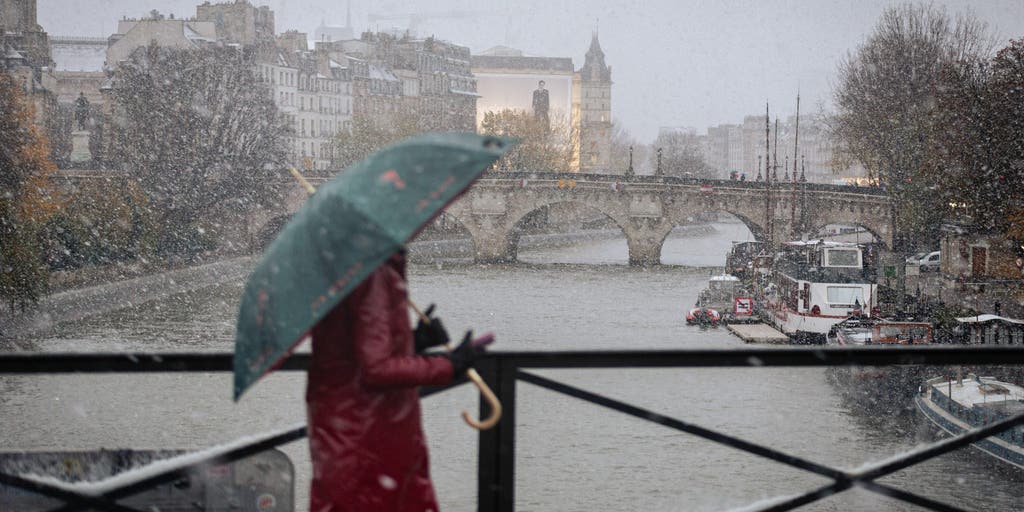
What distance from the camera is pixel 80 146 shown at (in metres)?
49.0

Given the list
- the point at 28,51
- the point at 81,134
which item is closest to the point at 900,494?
the point at 81,134

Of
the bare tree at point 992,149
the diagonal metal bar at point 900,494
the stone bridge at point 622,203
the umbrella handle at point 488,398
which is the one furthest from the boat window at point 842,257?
the umbrella handle at point 488,398

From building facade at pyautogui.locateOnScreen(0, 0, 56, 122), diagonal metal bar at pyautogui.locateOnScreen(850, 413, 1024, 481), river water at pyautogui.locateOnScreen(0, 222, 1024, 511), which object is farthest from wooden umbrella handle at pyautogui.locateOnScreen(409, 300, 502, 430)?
building facade at pyautogui.locateOnScreen(0, 0, 56, 122)

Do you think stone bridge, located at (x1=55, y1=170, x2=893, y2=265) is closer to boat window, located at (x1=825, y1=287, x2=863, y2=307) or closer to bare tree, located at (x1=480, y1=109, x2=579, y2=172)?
bare tree, located at (x1=480, y1=109, x2=579, y2=172)

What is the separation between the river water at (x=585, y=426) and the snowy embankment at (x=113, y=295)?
17.4 inches

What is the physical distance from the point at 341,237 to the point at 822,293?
2637 centimetres

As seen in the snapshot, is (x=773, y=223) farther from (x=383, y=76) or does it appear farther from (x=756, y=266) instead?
(x=383, y=76)

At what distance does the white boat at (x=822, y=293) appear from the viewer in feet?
88.4

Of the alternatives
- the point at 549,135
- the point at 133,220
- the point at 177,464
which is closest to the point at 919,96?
the point at 133,220

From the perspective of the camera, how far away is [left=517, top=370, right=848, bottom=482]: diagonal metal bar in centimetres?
259

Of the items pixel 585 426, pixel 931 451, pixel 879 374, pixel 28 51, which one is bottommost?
pixel 585 426

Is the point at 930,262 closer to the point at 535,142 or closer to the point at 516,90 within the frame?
the point at 535,142

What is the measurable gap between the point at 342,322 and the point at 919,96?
123 feet

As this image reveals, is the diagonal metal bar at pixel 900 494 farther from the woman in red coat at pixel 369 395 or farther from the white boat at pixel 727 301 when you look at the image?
the white boat at pixel 727 301
